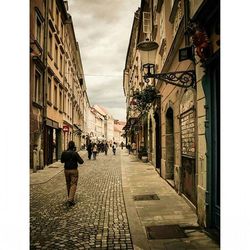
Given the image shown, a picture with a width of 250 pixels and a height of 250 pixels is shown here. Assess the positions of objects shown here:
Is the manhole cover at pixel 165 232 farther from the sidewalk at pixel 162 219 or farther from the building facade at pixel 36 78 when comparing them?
the building facade at pixel 36 78

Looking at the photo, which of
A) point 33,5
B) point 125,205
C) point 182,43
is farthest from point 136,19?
point 125,205

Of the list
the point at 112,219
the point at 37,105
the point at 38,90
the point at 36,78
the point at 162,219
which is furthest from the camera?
the point at 38,90

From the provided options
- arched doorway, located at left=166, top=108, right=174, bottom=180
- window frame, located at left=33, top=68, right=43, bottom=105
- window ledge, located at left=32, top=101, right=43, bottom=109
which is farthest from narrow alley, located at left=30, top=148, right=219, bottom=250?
window frame, located at left=33, top=68, right=43, bottom=105

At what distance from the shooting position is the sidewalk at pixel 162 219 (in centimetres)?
490

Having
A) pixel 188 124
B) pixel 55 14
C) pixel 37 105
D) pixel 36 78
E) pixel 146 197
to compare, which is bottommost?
pixel 146 197

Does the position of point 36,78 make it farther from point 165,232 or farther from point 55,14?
point 165,232

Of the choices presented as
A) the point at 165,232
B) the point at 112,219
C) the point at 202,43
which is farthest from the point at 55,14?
the point at 165,232

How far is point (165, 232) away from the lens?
552 centimetres

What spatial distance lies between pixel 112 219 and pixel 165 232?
53.5 inches

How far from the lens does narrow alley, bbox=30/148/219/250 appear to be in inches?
197

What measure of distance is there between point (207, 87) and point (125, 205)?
377 centimetres

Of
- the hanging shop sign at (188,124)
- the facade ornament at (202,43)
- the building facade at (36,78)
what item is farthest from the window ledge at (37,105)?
the facade ornament at (202,43)

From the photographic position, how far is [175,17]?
10.1 meters
